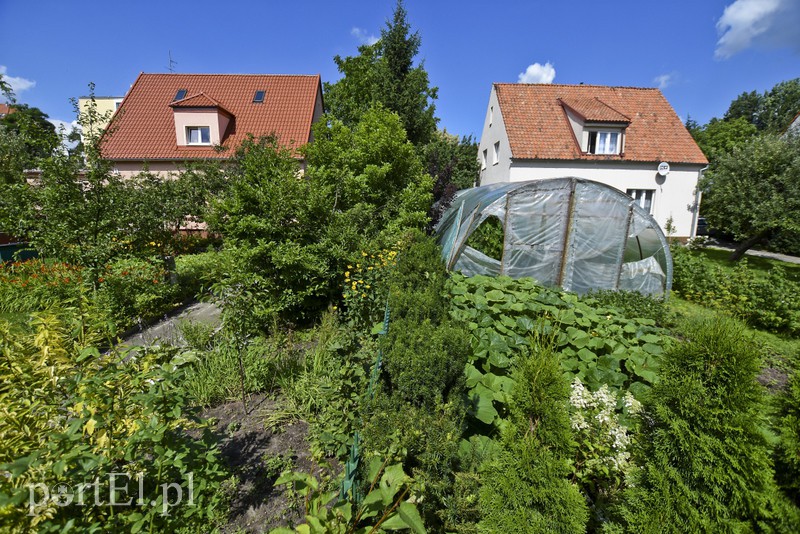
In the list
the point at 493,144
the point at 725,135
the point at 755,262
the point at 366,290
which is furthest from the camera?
the point at 725,135

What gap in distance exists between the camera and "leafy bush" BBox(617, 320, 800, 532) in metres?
1.53

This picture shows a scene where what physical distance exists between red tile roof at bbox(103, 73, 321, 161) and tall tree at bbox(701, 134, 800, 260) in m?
19.1

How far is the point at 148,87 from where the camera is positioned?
1991 cm

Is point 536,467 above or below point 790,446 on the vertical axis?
below

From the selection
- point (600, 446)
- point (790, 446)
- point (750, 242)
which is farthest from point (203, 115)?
point (750, 242)

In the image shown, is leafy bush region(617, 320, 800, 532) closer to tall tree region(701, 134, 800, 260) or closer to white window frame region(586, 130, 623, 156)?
tall tree region(701, 134, 800, 260)

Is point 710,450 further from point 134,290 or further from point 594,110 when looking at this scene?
point 594,110

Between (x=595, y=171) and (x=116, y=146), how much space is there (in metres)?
23.9

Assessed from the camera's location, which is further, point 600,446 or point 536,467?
point 600,446

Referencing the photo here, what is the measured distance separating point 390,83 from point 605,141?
1030 centimetres

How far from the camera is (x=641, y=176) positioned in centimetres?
1582

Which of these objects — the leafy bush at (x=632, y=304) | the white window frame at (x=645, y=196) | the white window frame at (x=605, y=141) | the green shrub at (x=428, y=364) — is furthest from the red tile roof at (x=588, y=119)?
the green shrub at (x=428, y=364)

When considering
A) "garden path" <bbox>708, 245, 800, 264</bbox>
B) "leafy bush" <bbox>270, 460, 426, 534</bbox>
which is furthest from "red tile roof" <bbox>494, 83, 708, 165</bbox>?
"leafy bush" <bbox>270, 460, 426, 534</bbox>

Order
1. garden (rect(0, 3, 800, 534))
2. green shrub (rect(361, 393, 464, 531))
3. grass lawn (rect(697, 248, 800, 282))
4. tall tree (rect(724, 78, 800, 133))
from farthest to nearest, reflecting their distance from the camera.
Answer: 1. tall tree (rect(724, 78, 800, 133))
2. grass lawn (rect(697, 248, 800, 282))
3. green shrub (rect(361, 393, 464, 531))
4. garden (rect(0, 3, 800, 534))
